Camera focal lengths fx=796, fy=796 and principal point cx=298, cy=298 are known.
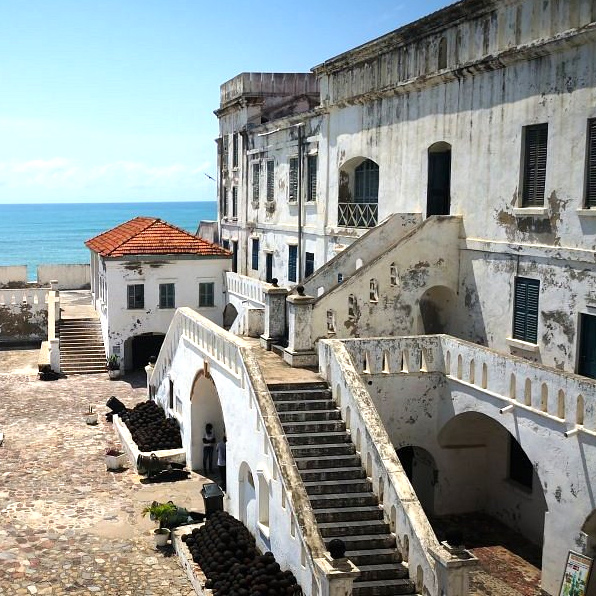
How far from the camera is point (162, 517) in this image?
18.1 m

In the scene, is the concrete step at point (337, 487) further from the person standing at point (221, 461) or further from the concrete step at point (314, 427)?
the person standing at point (221, 461)

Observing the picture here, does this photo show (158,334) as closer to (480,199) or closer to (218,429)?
(218,429)

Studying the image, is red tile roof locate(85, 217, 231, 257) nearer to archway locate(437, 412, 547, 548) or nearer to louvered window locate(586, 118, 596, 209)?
archway locate(437, 412, 547, 548)

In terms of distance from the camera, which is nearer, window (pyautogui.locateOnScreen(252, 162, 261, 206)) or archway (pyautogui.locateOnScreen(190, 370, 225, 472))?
archway (pyautogui.locateOnScreen(190, 370, 225, 472))

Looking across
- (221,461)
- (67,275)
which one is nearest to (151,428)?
(221,461)

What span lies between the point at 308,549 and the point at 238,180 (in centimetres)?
2643

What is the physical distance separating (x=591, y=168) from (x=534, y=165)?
1.75 metres

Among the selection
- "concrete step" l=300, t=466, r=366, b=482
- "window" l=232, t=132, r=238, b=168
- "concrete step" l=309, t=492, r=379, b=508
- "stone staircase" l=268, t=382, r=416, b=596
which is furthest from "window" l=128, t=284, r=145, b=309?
"concrete step" l=309, t=492, r=379, b=508

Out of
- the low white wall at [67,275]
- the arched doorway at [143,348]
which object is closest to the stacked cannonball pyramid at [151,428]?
the arched doorway at [143,348]

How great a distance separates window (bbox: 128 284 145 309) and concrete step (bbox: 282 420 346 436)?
66.4 ft

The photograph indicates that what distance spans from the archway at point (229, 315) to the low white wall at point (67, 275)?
18937 millimetres

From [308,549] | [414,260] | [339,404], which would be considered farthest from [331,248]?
[308,549]

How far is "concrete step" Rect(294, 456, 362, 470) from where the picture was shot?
15.1 m

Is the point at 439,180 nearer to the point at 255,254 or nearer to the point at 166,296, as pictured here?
the point at 255,254
